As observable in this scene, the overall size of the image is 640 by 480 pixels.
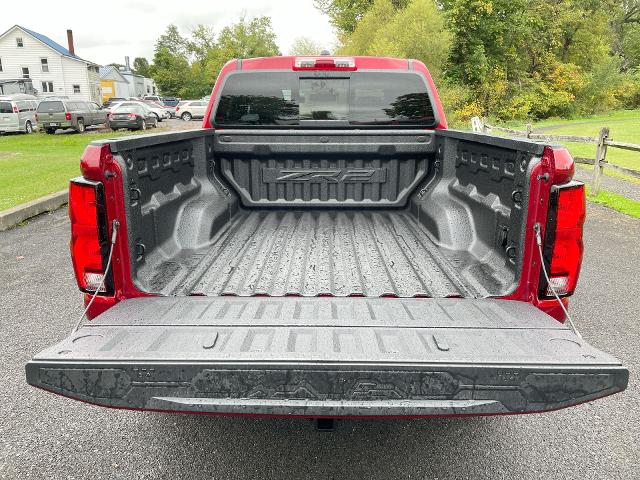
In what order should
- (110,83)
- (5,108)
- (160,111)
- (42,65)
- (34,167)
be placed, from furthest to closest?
(110,83) → (42,65) → (160,111) → (5,108) → (34,167)

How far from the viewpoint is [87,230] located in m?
2.35

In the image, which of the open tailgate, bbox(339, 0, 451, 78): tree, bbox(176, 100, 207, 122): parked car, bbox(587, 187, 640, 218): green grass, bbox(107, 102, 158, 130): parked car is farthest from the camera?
bbox(176, 100, 207, 122): parked car

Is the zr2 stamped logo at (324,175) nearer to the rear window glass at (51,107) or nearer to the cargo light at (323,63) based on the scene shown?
the cargo light at (323,63)

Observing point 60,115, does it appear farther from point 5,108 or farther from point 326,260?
point 326,260

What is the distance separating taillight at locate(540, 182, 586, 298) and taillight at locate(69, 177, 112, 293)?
2076mm

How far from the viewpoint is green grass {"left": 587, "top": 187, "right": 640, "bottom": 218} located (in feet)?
29.9

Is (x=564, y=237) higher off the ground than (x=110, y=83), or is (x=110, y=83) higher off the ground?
(x=110, y=83)

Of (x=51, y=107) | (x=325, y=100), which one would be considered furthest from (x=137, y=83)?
(x=325, y=100)

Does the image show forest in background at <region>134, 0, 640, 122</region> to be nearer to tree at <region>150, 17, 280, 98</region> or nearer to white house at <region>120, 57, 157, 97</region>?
tree at <region>150, 17, 280, 98</region>

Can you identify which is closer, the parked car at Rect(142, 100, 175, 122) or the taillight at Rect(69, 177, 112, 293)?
the taillight at Rect(69, 177, 112, 293)

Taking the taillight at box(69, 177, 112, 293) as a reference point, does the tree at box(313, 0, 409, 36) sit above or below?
above

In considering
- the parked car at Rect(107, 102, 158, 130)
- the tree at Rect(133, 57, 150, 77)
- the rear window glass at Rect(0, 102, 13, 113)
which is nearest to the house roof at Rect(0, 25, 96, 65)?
the parked car at Rect(107, 102, 158, 130)

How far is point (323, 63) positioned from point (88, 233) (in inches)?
104

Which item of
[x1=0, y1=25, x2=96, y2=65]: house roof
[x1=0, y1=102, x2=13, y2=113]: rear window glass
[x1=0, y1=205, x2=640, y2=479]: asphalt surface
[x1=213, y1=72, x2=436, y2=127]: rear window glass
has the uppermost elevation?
[x1=0, y1=25, x2=96, y2=65]: house roof
